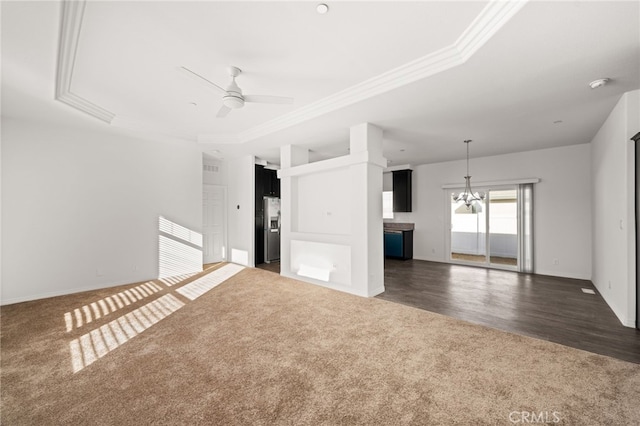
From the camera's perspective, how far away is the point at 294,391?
1900mm

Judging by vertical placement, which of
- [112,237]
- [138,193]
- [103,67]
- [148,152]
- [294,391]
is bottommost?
[294,391]

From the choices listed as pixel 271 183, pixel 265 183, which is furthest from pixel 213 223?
pixel 271 183

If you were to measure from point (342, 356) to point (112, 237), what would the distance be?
15.4 feet

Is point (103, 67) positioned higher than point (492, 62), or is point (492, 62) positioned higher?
point (103, 67)

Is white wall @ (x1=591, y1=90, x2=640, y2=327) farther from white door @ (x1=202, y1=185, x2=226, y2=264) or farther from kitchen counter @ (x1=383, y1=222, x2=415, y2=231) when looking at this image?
white door @ (x1=202, y1=185, x2=226, y2=264)

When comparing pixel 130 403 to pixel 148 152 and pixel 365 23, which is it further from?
pixel 148 152

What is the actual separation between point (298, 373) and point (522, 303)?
3549 mm

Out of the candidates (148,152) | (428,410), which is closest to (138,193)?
(148,152)

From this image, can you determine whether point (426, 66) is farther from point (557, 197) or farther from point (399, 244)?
point (399, 244)

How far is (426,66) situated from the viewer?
2645 mm

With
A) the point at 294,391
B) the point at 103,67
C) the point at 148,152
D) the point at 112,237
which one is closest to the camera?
the point at 294,391

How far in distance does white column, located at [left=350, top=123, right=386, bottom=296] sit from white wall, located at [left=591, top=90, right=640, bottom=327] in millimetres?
2896

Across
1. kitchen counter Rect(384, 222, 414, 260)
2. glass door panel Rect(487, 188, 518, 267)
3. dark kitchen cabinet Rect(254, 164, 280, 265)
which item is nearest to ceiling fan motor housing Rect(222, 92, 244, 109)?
dark kitchen cabinet Rect(254, 164, 280, 265)

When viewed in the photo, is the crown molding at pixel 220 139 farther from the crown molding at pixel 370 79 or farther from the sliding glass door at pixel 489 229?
the sliding glass door at pixel 489 229
